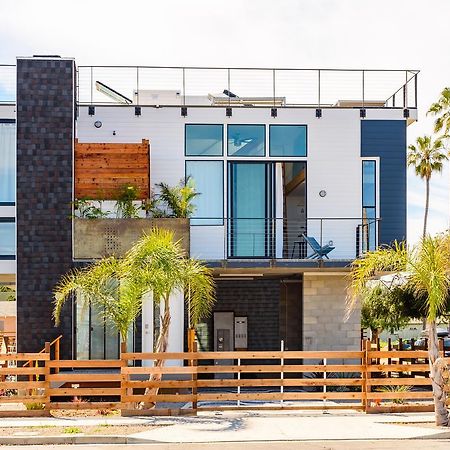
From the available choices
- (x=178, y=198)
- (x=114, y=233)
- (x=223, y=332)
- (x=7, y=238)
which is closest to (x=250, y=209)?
(x=178, y=198)

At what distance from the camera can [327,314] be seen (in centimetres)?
2114

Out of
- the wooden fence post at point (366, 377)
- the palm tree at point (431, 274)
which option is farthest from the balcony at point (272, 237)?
the palm tree at point (431, 274)

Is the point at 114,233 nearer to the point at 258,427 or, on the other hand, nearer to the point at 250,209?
the point at 250,209

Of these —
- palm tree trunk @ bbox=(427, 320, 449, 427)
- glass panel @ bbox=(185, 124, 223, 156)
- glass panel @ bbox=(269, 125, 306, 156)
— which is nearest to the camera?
palm tree trunk @ bbox=(427, 320, 449, 427)

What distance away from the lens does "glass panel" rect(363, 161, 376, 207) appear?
21656 mm

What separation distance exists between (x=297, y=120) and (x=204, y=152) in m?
2.63

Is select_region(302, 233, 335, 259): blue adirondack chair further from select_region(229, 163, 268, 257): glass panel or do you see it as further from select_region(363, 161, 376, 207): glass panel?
select_region(363, 161, 376, 207): glass panel

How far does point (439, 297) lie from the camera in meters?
13.2

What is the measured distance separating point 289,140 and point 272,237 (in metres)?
2.65

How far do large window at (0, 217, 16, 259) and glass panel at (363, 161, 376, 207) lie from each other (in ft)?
30.6

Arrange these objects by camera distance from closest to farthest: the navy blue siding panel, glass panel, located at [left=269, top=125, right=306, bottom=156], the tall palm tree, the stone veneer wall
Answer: the tall palm tree, the stone veneer wall, glass panel, located at [left=269, top=125, right=306, bottom=156], the navy blue siding panel

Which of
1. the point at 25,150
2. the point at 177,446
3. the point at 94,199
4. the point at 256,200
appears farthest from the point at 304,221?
the point at 177,446

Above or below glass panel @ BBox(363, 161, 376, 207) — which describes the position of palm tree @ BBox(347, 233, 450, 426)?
below

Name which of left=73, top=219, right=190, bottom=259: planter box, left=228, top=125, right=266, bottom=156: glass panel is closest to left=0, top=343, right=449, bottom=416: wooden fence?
left=73, top=219, right=190, bottom=259: planter box
